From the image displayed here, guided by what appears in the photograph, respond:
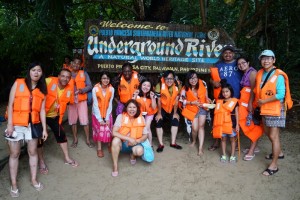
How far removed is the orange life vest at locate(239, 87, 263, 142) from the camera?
16.3 feet

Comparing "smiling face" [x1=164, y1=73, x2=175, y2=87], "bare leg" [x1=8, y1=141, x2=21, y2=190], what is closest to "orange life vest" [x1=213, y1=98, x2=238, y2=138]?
"smiling face" [x1=164, y1=73, x2=175, y2=87]

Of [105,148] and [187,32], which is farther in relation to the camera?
[187,32]

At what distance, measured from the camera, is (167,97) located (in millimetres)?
5398

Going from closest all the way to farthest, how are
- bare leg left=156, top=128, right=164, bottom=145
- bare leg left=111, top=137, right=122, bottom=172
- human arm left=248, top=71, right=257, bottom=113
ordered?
bare leg left=111, top=137, right=122, bottom=172
human arm left=248, top=71, right=257, bottom=113
bare leg left=156, top=128, right=164, bottom=145

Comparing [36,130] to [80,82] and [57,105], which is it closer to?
[57,105]

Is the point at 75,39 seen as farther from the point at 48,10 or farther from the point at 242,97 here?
the point at 242,97

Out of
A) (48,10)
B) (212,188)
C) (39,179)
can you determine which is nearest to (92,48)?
(48,10)

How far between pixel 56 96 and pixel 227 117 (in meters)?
2.80

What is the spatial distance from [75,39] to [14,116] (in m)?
8.39

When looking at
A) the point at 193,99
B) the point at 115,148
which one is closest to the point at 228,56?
the point at 193,99

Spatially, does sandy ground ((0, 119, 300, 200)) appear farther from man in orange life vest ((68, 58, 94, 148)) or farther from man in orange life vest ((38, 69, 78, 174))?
man in orange life vest ((68, 58, 94, 148))

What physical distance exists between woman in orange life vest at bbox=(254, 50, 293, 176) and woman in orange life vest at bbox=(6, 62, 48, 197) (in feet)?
10.4

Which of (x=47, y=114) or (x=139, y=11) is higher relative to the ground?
(x=139, y=11)

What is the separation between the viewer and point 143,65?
6207 mm
